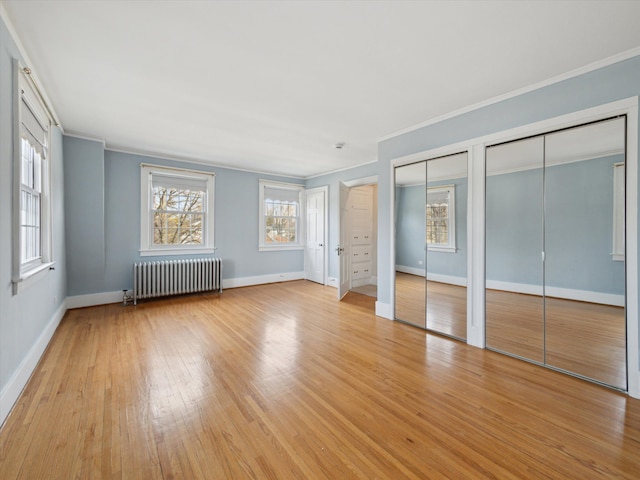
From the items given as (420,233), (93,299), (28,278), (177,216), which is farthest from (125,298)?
(420,233)

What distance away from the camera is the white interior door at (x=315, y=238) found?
6.55 metres

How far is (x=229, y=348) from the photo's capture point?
3.04m

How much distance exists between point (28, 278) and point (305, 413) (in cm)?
253

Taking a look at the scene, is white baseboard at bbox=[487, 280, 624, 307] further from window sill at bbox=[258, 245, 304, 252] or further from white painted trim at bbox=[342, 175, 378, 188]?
window sill at bbox=[258, 245, 304, 252]

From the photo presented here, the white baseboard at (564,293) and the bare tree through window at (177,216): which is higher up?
the bare tree through window at (177,216)

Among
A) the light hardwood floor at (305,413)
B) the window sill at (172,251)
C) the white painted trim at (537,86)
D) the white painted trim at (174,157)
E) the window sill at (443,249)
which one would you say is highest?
the white painted trim at (174,157)

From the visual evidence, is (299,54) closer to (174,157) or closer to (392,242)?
(392,242)

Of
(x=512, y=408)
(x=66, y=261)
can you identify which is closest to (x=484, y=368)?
(x=512, y=408)

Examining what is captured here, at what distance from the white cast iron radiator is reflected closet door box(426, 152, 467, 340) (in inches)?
157

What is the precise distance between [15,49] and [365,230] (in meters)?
5.60

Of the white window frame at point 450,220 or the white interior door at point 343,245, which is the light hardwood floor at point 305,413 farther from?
the white interior door at point 343,245

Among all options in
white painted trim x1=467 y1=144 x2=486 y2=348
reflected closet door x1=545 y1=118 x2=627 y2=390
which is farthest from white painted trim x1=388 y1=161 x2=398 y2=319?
reflected closet door x1=545 y1=118 x2=627 y2=390

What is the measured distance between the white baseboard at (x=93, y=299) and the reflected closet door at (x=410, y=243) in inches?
182

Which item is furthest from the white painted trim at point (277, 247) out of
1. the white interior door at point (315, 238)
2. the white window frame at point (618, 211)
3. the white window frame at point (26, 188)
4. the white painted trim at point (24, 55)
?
the white window frame at point (618, 211)
